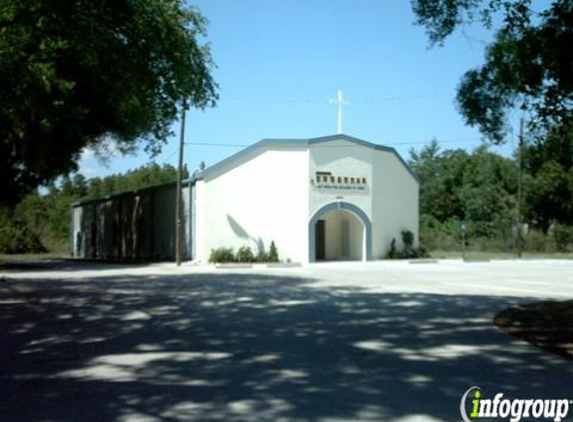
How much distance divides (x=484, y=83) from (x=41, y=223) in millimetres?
59752

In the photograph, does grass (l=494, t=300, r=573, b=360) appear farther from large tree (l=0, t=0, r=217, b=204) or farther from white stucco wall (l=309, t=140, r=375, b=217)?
white stucco wall (l=309, t=140, r=375, b=217)

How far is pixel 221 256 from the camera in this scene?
1336 inches

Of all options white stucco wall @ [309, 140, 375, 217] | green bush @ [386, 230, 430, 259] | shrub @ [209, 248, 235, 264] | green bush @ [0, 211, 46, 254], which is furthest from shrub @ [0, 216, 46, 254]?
green bush @ [386, 230, 430, 259]

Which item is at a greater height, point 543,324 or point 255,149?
point 255,149

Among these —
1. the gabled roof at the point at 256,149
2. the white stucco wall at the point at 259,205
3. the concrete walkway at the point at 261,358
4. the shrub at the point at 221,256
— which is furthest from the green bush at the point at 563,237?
the concrete walkway at the point at 261,358

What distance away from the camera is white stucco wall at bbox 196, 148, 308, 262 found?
34.8 m

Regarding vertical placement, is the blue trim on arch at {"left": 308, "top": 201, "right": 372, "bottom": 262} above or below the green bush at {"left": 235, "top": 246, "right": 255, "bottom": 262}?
above

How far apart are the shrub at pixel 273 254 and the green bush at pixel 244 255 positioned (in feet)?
2.68

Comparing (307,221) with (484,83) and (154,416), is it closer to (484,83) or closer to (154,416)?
(484,83)

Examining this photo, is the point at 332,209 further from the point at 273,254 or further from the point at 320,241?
the point at 273,254

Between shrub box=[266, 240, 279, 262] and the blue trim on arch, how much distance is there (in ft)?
5.60

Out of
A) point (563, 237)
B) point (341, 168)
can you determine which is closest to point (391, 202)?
point (341, 168)

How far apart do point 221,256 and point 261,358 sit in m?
25.6

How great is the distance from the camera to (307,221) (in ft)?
116
